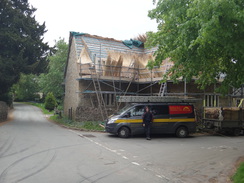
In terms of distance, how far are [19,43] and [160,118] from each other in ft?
48.3

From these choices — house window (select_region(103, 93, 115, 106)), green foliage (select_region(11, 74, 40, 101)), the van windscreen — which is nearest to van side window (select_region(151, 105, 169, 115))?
the van windscreen

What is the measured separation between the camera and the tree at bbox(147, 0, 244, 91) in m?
7.42

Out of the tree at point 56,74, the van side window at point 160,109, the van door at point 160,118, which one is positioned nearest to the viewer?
the van door at point 160,118

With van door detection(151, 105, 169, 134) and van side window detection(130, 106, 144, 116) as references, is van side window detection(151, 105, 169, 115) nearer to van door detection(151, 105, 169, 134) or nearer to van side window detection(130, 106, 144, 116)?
van door detection(151, 105, 169, 134)

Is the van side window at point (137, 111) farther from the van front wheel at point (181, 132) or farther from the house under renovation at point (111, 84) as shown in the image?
the house under renovation at point (111, 84)

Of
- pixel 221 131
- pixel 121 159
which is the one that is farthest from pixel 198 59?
pixel 221 131

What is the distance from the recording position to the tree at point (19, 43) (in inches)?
857

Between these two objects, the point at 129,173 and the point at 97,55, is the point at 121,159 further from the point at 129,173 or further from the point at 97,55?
the point at 97,55

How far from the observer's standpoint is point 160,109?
15234mm

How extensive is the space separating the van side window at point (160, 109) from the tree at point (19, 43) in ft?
42.3

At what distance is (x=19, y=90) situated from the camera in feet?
217

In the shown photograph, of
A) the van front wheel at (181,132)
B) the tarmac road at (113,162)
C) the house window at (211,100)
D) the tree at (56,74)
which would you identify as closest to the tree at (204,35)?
the tarmac road at (113,162)

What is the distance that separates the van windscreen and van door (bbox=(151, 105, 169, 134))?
0.30m

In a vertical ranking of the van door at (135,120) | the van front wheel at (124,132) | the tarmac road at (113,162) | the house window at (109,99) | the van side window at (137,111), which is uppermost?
the house window at (109,99)
